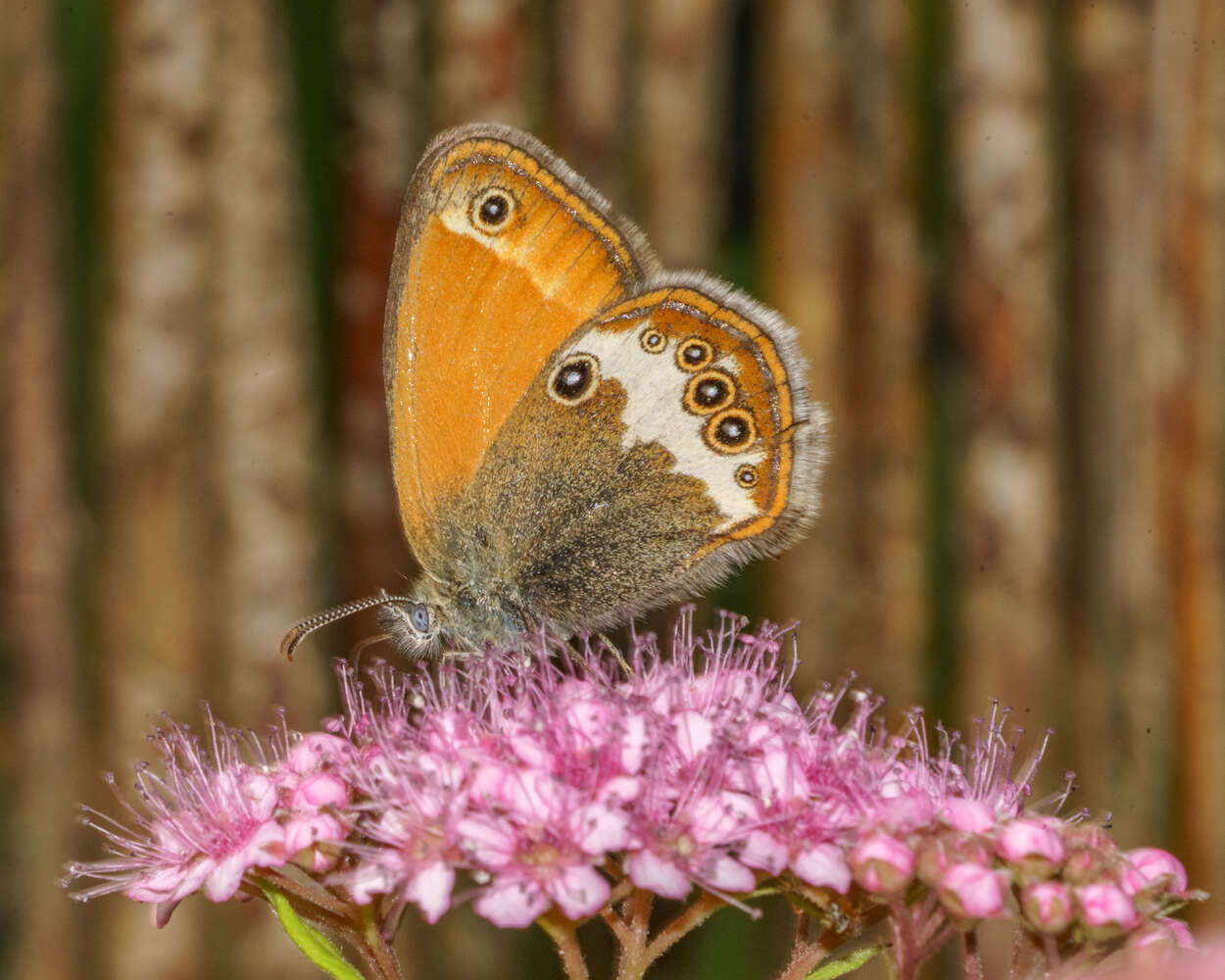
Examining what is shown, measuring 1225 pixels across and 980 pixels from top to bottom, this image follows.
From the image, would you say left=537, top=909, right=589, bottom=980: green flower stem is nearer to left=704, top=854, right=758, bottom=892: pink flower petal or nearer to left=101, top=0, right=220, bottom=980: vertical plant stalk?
left=704, top=854, right=758, bottom=892: pink flower petal

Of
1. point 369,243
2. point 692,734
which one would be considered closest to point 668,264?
point 369,243

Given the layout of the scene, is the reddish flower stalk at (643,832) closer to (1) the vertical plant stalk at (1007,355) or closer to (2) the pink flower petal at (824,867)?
(2) the pink flower petal at (824,867)

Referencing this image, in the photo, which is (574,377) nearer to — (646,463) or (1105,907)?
(646,463)

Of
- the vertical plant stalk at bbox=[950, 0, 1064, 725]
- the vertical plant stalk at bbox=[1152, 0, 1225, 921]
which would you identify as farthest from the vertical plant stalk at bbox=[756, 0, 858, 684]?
the vertical plant stalk at bbox=[1152, 0, 1225, 921]

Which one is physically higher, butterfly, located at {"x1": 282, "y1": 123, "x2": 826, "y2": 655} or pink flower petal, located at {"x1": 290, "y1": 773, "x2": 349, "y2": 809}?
butterfly, located at {"x1": 282, "y1": 123, "x2": 826, "y2": 655}

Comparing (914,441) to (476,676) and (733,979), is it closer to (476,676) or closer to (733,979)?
(733,979)

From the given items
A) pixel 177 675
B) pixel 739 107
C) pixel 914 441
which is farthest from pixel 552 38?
pixel 177 675
